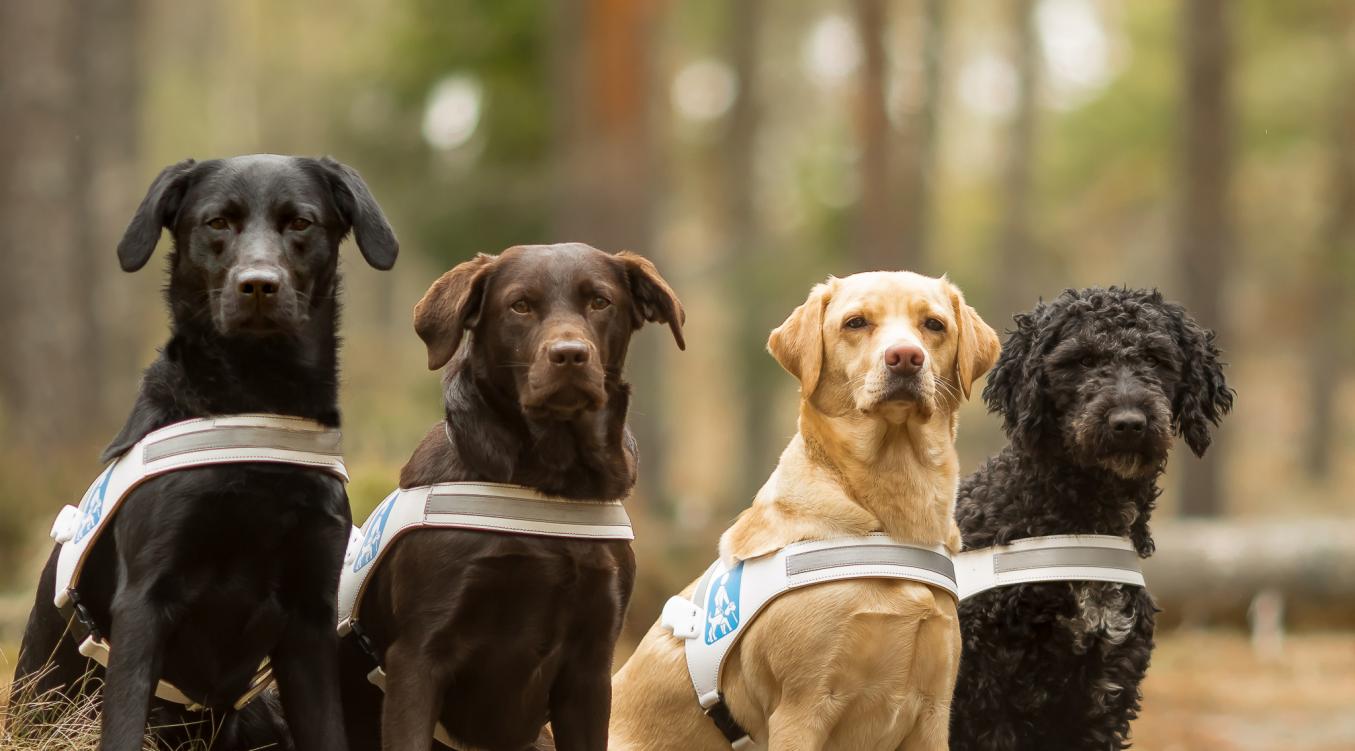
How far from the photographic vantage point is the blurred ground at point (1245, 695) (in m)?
7.43

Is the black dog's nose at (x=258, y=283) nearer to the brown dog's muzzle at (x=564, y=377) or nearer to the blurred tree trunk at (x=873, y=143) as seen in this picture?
the brown dog's muzzle at (x=564, y=377)

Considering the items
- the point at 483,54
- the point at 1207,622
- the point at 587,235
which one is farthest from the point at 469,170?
the point at 1207,622

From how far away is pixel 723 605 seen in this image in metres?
4.27

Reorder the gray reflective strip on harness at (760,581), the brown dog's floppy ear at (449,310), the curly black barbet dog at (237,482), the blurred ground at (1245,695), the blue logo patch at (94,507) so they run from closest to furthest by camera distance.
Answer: the curly black barbet dog at (237,482) → the brown dog's floppy ear at (449,310) → the blue logo patch at (94,507) → the gray reflective strip on harness at (760,581) → the blurred ground at (1245,695)

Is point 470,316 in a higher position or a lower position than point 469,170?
lower

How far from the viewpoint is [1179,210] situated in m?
14.4

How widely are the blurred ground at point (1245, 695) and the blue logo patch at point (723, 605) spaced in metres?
3.22

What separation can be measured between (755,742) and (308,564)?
4.59 ft

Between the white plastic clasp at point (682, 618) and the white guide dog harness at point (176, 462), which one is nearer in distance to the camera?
the white guide dog harness at point (176, 462)

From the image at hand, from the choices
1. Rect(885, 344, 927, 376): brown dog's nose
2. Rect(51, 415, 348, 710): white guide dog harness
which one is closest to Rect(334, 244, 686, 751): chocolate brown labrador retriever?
Rect(51, 415, 348, 710): white guide dog harness

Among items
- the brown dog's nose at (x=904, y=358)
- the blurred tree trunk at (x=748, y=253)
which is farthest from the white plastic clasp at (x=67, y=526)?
the blurred tree trunk at (x=748, y=253)

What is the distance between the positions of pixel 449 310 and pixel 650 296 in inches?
22.3

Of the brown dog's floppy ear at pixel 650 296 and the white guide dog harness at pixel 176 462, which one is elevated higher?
the brown dog's floppy ear at pixel 650 296

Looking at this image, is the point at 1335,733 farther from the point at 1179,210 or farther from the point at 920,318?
the point at 1179,210
